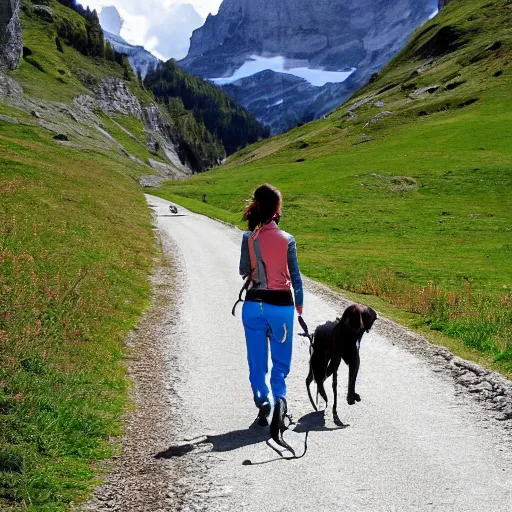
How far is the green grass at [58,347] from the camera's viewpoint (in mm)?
6656

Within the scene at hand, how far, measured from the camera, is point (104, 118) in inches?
5753

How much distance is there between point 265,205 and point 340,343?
8.35 ft

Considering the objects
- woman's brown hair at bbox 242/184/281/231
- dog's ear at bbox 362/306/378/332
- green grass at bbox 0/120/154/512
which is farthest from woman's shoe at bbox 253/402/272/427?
woman's brown hair at bbox 242/184/281/231

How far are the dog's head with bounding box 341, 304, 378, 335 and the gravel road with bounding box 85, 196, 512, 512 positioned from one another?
161cm

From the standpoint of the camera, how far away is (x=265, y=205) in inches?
315

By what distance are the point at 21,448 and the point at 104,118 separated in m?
150

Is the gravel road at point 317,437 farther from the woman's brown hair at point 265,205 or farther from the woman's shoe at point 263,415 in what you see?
the woman's brown hair at point 265,205

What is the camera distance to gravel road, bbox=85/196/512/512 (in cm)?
640

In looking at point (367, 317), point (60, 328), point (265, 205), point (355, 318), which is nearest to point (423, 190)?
point (60, 328)

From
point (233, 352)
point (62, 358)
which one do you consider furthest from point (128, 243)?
point (62, 358)

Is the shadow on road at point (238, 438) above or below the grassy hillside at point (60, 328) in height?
below

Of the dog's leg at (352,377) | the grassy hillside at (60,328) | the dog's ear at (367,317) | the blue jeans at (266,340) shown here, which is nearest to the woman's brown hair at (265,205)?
the blue jeans at (266,340)

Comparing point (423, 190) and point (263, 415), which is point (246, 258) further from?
point (423, 190)

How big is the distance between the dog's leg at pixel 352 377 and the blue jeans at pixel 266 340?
1.21 m
